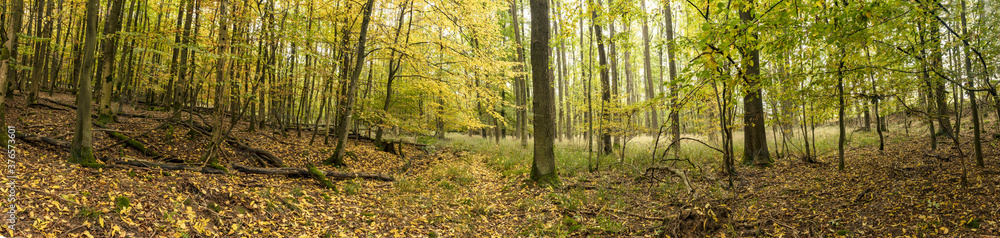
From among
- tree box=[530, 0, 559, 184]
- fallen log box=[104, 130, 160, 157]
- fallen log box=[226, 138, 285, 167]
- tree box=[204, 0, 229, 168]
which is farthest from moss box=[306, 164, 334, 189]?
tree box=[530, 0, 559, 184]

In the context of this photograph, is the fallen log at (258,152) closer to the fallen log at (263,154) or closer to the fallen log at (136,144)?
the fallen log at (263,154)

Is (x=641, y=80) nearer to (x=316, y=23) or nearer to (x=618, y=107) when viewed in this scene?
(x=618, y=107)

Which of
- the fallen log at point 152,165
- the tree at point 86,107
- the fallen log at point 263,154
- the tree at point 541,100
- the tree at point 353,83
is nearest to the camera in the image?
the tree at point 86,107

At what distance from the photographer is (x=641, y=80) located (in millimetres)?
41375

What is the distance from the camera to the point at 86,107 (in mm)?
5773

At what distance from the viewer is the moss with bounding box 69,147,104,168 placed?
578 centimetres

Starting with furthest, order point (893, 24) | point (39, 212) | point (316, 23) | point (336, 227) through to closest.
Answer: point (316, 23), point (336, 227), point (893, 24), point (39, 212)

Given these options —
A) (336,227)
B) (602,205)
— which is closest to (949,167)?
(602,205)

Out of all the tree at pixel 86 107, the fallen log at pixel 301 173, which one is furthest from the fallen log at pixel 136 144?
the tree at pixel 86 107

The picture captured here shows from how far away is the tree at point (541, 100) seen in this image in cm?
865

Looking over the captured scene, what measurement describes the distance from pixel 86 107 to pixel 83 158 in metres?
0.77

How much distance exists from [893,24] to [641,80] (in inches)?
1520

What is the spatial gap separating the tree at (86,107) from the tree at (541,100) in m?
7.18

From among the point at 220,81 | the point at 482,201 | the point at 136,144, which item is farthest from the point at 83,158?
the point at 482,201
